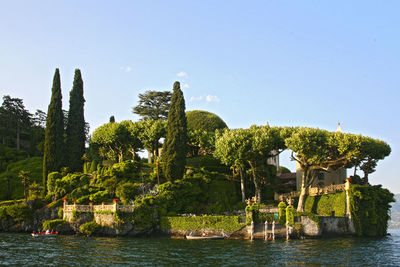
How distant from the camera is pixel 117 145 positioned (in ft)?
262

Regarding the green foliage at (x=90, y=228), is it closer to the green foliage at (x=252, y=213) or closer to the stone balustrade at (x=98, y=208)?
the stone balustrade at (x=98, y=208)

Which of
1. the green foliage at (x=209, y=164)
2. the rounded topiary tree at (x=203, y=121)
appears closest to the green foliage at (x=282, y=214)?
the green foliage at (x=209, y=164)

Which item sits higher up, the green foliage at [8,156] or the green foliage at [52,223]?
the green foliage at [8,156]

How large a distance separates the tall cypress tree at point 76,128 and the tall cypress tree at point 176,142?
808 inches

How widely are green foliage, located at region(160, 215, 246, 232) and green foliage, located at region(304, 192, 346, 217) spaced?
1507 cm

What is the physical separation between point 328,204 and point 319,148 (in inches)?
349

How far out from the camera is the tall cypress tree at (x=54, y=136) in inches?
2790

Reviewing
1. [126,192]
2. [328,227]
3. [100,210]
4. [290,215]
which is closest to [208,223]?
[290,215]

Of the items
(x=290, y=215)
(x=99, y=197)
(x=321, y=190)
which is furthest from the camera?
(x=321, y=190)

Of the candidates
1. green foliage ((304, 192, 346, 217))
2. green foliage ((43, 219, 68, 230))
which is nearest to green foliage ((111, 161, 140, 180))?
green foliage ((43, 219, 68, 230))

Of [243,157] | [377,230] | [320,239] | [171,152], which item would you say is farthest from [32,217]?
[377,230]

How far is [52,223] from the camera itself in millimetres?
55625

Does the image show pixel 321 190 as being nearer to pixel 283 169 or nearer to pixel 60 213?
pixel 283 169

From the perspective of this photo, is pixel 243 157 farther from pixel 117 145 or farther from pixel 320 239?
pixel 117 145
